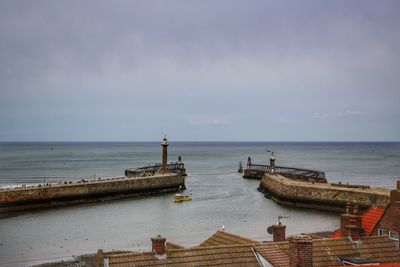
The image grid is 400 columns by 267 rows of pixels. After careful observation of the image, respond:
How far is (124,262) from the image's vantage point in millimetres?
15492

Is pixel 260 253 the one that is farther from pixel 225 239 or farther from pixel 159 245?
pixel 159 245

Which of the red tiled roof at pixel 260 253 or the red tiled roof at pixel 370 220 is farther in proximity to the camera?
the red tiled roof at pixel 370 220

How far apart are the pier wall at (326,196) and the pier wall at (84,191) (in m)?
19.1

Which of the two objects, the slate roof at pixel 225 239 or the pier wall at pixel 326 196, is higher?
the slate roof at pixel 225 239

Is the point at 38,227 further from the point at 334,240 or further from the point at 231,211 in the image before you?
the point at 334,240

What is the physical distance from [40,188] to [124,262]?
49.3 meters

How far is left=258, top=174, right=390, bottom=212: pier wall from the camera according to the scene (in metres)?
52.8

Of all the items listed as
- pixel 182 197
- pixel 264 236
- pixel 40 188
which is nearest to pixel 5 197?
pixel 40 188

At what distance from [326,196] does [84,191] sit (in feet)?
102

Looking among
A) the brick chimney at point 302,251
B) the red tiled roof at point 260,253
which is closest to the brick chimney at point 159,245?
the red tiled roof at point 260,253

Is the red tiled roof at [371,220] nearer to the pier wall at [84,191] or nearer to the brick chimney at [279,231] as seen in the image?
the brick chimney at [279,231]

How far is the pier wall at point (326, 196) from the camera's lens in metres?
52.8

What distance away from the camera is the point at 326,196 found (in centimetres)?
5803

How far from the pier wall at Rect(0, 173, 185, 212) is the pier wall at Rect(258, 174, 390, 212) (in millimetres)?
19137
